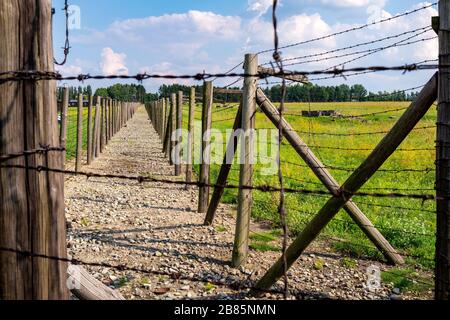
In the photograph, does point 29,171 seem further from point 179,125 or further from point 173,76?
point 179,125

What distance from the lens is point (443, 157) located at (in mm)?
2934

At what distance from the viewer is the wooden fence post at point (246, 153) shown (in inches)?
232

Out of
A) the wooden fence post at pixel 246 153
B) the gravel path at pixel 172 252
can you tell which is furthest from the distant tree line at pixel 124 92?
the wooden fence post at pixel 246 153

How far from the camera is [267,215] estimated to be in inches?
343

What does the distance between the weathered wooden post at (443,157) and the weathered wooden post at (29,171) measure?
7.57 feet

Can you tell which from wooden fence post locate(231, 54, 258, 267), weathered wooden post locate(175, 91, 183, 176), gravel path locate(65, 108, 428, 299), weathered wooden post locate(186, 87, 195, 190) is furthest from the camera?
weathered wooden post locate(175, 91, 183, 176)

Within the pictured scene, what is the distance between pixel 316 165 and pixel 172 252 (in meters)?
2.51

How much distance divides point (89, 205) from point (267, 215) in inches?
148

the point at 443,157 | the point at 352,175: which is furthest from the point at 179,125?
the point at 443,157

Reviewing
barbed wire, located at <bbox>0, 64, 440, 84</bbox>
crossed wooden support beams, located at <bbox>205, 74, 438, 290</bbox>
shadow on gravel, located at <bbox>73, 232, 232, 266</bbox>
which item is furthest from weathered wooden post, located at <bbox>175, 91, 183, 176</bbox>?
barbed wire, located at <bbox>0, 64, 440, 84</bbox>

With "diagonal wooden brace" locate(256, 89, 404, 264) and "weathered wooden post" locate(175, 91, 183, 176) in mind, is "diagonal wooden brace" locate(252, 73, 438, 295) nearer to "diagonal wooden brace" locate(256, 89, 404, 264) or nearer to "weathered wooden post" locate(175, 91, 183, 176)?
"diagonal wooden brace" locate(256, 89, 404, 264)

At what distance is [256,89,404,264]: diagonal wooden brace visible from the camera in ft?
18.7

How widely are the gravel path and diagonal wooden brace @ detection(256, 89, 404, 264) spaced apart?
0.38 metres
